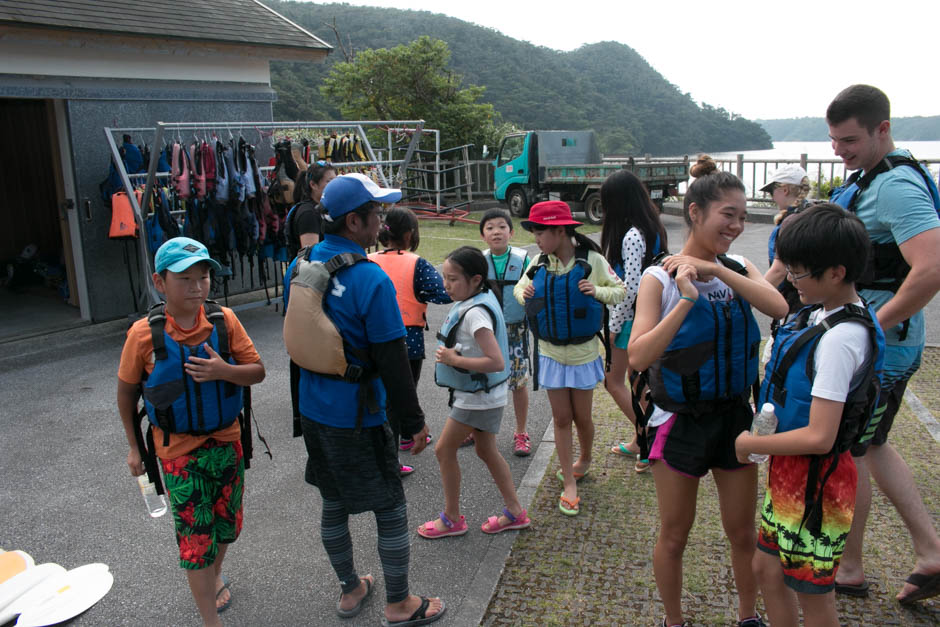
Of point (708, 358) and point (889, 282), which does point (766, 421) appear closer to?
point (708, 358)

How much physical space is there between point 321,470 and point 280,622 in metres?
0.76

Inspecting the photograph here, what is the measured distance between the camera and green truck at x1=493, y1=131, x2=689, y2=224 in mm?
18297

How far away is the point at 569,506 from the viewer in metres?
3.85

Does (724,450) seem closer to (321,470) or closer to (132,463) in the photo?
(321,470)

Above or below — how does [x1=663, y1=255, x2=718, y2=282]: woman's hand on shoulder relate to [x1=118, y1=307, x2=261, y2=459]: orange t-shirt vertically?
above

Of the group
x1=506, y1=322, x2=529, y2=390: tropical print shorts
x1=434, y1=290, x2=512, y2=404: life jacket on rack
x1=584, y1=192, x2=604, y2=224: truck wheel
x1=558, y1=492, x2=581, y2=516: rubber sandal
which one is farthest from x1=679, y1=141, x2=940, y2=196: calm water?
x1=434, y1=290, x2=512, y2=404: life jacket on rack

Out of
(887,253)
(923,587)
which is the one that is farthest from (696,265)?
(923,587)

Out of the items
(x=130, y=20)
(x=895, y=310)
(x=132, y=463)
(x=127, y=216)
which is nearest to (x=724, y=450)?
(x=895, y=310)

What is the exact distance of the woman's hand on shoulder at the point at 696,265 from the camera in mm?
2252

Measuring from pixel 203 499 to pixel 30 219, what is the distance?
418 inches

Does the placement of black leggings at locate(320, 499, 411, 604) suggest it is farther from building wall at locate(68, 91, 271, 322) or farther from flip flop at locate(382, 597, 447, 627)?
building wall at locate(68, 91, 271, 322)

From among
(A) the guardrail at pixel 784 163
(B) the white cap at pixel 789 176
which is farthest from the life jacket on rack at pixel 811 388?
(A) the guardrail at pixel 784 163

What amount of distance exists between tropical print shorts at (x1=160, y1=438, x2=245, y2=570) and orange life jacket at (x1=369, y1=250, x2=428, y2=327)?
162 centimetres

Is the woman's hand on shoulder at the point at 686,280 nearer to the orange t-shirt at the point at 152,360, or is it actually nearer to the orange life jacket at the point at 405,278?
the orange t-shirt at the point at 152,360
